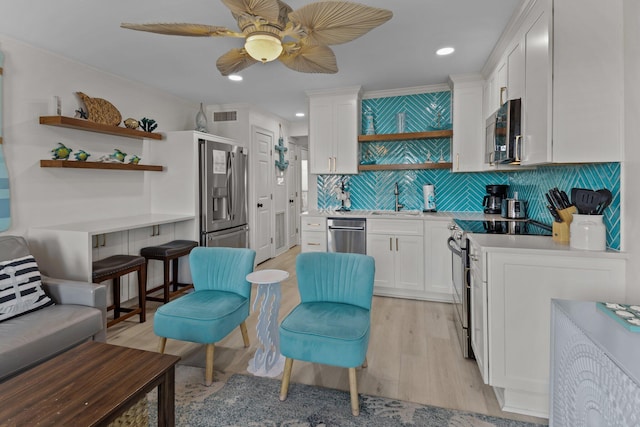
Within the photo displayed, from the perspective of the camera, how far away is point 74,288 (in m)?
2.27

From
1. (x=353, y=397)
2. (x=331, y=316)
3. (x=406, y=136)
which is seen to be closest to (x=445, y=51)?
(x=406, y=136)

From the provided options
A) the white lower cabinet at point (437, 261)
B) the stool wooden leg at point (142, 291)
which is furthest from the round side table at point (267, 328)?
the white lower cabinet at point (437, 261)

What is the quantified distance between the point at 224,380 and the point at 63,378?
3.26 feet

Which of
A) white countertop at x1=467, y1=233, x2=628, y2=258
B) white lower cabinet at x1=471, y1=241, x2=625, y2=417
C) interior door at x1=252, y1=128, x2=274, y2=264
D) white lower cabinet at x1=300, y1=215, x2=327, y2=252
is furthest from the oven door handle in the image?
interior door at x1=252, y1=128, x2=274, y2=264

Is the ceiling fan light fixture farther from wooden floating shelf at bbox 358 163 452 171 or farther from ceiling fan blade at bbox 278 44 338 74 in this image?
wooden floating shelf at bbox 358 163 452 171

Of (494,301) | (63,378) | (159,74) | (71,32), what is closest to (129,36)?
(71,32)

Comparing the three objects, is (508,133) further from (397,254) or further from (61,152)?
(61,152)

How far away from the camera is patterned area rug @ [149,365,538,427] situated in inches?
66.9

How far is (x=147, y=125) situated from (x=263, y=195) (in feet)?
6.89

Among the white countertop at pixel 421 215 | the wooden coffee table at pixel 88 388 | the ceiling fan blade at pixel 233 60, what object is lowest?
the wooden coffee table at pixel 88 388

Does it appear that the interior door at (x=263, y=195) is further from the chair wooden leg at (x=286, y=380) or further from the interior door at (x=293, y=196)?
the chair wooden leg at (x=286, y=380)

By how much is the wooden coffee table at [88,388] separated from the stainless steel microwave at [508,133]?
7.86 ft

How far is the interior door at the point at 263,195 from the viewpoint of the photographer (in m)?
5.16

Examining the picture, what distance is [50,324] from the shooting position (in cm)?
193
